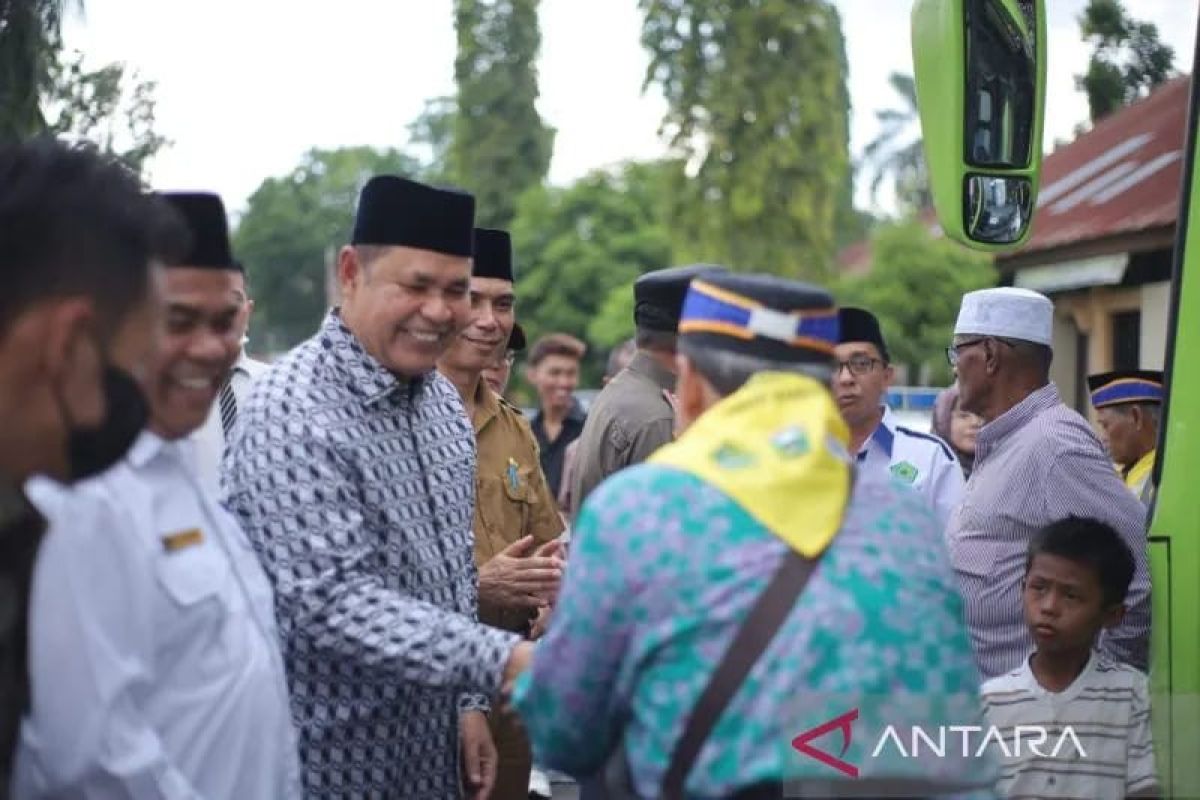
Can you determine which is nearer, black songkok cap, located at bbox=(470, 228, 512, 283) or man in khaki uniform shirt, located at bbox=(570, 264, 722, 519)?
man in khaki uniform shirt, located at bbox=(570, 264, 722, 519)

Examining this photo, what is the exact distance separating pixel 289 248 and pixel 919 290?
66835mm

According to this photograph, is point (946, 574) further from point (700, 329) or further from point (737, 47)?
point (737, 47)

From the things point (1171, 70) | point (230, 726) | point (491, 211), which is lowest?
point (230, 726)

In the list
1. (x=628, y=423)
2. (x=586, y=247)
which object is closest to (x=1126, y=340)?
(x=628, y=423)

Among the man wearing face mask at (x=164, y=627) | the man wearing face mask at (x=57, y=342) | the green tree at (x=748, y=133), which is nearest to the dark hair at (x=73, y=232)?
the man wearing face mask at (x=57, y=342)

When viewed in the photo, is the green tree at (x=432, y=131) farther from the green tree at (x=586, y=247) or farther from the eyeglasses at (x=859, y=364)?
the eyeglasses at (x=859, y=364)

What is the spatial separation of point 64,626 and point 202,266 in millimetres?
1127

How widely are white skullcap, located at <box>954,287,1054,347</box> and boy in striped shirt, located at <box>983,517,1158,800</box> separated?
118 centimetres

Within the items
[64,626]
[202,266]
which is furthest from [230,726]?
[202,266]

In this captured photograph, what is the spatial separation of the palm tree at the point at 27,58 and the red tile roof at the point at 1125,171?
11.7ft

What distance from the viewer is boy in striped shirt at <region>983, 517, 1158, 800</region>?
448 cm

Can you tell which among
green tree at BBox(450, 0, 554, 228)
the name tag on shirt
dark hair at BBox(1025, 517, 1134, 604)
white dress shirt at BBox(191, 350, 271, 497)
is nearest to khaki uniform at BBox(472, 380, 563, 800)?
white dress shirt at BBox(191, 350, 271, 497)

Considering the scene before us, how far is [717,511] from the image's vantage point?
2.83m

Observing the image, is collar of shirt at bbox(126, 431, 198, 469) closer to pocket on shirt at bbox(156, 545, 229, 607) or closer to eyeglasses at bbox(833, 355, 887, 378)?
pocket on shirt at bbox(156, 545, 229, 607)
